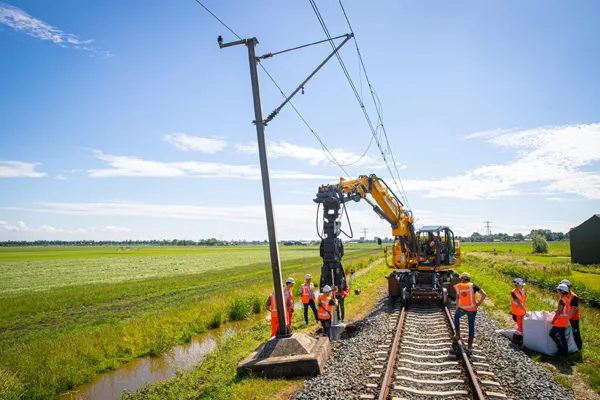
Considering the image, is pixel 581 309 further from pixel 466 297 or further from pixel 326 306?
pixel 326 306

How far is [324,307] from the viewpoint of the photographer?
1102 centimetres

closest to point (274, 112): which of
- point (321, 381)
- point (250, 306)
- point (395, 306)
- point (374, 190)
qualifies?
point (321, 381)

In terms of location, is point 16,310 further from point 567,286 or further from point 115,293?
point 567,286

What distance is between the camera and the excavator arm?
37.2ft

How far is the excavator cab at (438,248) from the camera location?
17.1 m

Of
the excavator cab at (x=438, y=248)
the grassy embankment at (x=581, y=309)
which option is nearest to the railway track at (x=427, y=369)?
the grassy embankment at (x=581, y=309)

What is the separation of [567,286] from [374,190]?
724cm

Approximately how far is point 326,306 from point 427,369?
12.3 ft

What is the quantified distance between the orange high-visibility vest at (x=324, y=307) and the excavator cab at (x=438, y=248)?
7799 mm

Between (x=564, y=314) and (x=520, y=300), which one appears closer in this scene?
(x=564, y=314)

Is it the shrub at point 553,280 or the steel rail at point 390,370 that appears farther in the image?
the shrub at point 553,280

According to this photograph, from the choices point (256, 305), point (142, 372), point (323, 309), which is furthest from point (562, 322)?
point (256, 305)

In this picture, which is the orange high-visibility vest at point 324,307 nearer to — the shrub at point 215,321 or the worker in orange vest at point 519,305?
the worker in orange vest at point 519,305

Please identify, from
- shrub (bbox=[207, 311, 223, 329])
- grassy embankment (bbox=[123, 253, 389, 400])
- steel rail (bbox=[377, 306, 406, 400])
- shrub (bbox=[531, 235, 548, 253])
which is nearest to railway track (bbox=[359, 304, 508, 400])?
steel rail (bbox=[377, 306, 406, 400])
